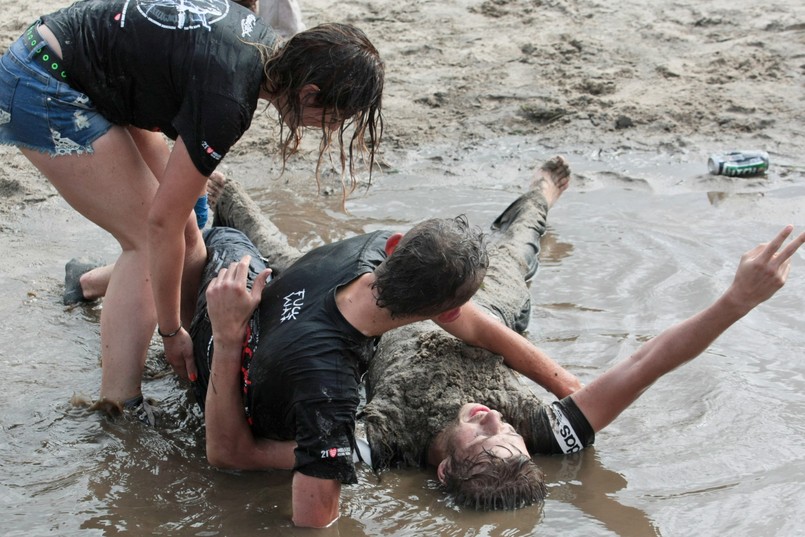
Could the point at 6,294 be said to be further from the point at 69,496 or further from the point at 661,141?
the point at 661,141

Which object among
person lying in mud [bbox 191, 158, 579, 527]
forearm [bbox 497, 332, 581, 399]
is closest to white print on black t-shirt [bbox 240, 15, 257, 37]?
person lying in mud [bbox 191, 158, 579, 527]

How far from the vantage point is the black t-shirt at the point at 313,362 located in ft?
9.61

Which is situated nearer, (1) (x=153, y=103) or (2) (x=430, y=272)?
(2) (x=430, y=272)

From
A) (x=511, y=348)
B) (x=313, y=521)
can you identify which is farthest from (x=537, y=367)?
(x=313, y=521)

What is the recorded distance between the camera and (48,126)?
3287 millimetres

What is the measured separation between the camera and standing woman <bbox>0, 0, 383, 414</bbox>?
3.05 meters

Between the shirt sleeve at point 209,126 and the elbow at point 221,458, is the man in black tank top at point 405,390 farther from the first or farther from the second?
the shirt sleeve at point 209,126

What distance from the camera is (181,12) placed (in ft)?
10.5

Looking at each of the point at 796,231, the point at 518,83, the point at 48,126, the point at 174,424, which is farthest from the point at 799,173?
the point at 48,126

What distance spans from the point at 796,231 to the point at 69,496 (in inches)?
163

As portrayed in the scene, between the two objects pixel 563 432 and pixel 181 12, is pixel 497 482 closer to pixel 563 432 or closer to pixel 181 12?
pixel 563 432

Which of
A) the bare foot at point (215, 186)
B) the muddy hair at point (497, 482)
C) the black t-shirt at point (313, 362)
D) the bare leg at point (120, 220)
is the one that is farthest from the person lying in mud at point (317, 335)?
the bare foot at point (215, 186)

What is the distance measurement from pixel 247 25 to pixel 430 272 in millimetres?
1103

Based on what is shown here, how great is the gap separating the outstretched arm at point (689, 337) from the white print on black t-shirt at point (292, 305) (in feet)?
3.95
